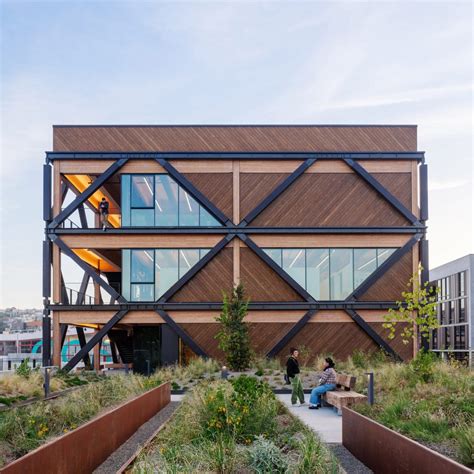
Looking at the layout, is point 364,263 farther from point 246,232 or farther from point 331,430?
point 331,430

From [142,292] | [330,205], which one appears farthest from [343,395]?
[142,292]

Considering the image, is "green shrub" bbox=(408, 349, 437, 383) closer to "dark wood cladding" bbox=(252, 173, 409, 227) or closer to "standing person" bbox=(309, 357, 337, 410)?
"standing person" bbox=(309, 357, 337, 410)

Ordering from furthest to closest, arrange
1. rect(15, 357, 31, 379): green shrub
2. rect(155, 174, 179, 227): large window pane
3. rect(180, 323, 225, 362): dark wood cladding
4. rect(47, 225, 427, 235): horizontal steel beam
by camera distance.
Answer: rect(155, 174, 179, 227): large window pane < rect(47, 225, 427, 235): horizontal steel beam < rect(180, 323, 225, 362): dark wood cladding < rect(15, 357, 31, 379): green shrub

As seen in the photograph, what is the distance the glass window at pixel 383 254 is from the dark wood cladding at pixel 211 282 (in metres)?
7.25

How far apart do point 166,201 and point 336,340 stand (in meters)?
10.6

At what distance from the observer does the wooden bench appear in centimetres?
1360

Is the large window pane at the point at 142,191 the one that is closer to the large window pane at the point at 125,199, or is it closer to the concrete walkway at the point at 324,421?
the large window pane at the point at 125,199

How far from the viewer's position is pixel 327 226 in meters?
30.9

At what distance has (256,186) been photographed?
102 feet

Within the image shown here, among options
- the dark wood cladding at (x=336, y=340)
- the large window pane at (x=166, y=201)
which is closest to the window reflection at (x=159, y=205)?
the large window pane at (x=166, y=201)

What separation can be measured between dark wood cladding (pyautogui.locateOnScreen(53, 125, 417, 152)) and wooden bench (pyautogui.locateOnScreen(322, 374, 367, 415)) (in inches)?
667

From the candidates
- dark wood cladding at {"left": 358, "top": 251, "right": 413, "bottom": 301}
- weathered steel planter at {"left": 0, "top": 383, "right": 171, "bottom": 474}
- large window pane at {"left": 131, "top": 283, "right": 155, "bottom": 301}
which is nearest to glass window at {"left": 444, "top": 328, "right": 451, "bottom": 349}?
dark wood cladding at {"left": 358, "top": 251, "right": 413, "bottom": 301}

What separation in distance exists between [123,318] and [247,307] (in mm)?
6038

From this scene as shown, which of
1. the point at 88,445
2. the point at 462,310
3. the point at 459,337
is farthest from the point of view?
the point at 462,310
